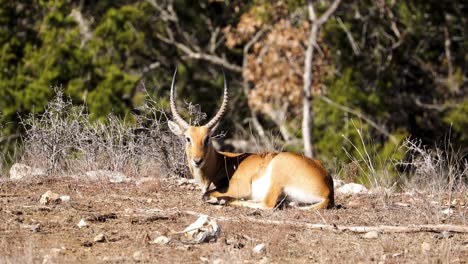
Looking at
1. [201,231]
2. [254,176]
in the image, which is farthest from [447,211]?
[201,231]

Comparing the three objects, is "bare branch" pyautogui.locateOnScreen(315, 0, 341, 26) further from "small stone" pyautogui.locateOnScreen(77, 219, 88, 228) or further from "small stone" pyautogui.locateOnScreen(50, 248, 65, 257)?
"small stone" pyautogui.locateOnScreen(50, 248, 65, 257)

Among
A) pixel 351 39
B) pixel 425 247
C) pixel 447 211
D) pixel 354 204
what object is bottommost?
pixel 351 39

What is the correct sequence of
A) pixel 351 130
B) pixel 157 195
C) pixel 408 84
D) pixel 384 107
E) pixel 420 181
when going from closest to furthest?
pixel 157 195 < pixel 420 181 < pixel 351 130 < pixel 384 107 < pixel 408 84

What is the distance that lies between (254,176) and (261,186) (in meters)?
0.18

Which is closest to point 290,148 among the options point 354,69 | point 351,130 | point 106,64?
point 351,130

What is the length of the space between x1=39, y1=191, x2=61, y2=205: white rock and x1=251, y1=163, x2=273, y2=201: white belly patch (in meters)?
2.11

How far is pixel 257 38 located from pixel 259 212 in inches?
688

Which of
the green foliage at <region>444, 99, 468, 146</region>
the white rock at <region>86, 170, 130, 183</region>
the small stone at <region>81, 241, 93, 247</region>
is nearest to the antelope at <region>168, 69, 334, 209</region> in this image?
the white rock at <region>86, 170, 130, 183</region>

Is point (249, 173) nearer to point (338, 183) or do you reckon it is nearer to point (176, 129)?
point (176, 129)

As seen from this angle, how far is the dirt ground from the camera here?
728 cm

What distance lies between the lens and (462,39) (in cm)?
2564

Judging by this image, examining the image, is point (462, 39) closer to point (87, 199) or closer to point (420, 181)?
point (420, 181)

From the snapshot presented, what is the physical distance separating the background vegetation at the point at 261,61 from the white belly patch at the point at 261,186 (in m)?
13.4

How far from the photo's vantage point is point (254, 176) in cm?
1005
